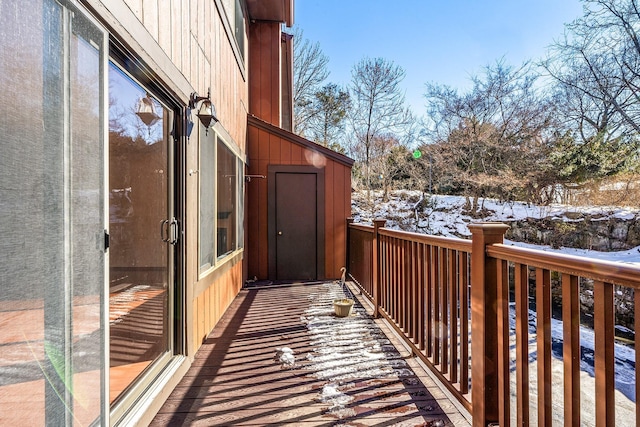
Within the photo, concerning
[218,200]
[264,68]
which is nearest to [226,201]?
[218,200]

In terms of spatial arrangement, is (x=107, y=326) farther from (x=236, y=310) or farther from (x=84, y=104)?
(x=236, y=310)

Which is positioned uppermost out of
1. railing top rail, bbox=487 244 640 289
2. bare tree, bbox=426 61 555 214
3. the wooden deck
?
bare tree, bbox=426 61 555 214

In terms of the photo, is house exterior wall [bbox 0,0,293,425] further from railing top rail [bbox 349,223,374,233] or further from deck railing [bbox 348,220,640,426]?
railing top rail [bbox 349,223,374,233]

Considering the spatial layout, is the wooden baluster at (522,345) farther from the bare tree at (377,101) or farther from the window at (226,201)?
the bare tree at (377,101)

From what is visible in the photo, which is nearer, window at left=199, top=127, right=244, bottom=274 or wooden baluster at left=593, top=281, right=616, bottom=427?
wooden baluster at left=593, top=281, right=616, bottom=427

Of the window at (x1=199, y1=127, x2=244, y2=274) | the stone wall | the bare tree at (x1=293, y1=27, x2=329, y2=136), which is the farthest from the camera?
the bare tree at (x1=293, y1=27, x2=329, y2=136)

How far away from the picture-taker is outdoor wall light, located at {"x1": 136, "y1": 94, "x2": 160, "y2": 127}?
1873mm

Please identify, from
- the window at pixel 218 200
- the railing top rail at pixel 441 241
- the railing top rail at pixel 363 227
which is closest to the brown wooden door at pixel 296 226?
the railing top rail at pixel 363 227

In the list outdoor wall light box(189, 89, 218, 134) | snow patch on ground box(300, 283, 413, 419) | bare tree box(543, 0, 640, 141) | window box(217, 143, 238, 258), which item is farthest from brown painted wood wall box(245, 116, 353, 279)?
bare tree box(543, 0, 640, 141)

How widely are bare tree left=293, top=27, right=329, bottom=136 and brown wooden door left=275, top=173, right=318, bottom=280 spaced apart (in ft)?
23.9

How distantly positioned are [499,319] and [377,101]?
35.4 feet

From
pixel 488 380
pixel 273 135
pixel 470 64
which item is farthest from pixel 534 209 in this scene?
pixel 488 380

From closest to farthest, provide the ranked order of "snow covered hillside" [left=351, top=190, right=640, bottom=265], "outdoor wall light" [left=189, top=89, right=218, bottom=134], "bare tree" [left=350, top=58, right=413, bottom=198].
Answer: "outdoor wall light" [left=189, top=89, right=218, bottom=134] → "snow covered hillside" [left=351, top=190, right=640, bottom=265] → "bare tree" [left=350, top=58, right=413, bottom=198]

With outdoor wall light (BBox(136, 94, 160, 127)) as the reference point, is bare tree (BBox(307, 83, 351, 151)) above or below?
above
